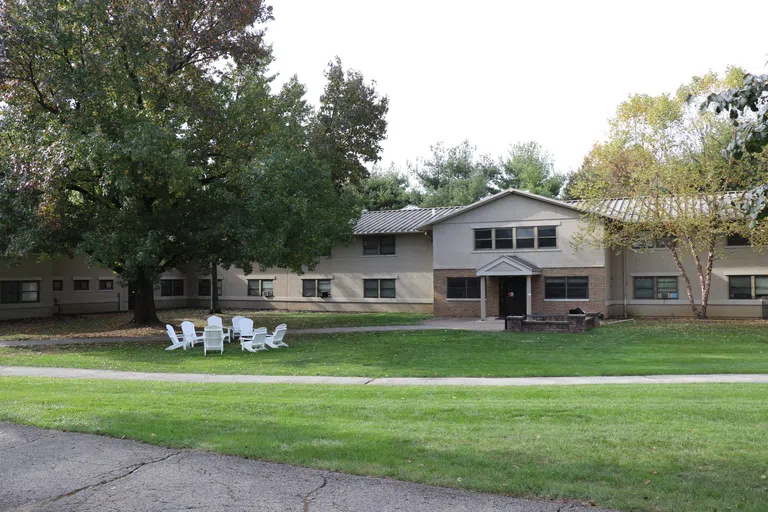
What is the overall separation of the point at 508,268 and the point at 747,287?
39.2 ft

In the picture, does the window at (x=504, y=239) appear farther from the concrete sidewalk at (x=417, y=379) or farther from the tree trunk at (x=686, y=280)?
the concrete sidewalk at (x=417, y=379)

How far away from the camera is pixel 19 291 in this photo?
116ft

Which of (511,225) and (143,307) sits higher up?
(511,225)

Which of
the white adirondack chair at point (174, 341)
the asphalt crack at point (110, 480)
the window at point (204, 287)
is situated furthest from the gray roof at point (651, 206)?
the window at point (204, 287)

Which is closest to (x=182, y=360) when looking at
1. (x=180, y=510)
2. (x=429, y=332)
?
(x=429, y=332)

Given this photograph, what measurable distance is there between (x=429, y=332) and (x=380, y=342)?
398 cm

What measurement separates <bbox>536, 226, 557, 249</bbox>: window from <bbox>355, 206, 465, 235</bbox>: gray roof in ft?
19.8

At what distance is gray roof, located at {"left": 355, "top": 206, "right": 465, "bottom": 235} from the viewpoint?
39281mm

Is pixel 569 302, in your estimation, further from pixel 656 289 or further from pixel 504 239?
pixel 656 289

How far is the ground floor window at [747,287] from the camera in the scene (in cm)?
3194

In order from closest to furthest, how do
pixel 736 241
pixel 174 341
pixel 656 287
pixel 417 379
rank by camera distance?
1. pixel 417 379
2. pixel 174 341
3. pixel 736 241
4. pixel 656 287

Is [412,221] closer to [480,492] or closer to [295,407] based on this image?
[295,407]

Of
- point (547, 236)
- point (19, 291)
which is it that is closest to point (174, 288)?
point (19, 291)

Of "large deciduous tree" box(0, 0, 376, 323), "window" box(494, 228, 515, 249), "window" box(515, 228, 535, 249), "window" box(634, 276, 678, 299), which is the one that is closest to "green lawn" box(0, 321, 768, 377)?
"large deciduous tree" box(0, 0, 376, 323)
